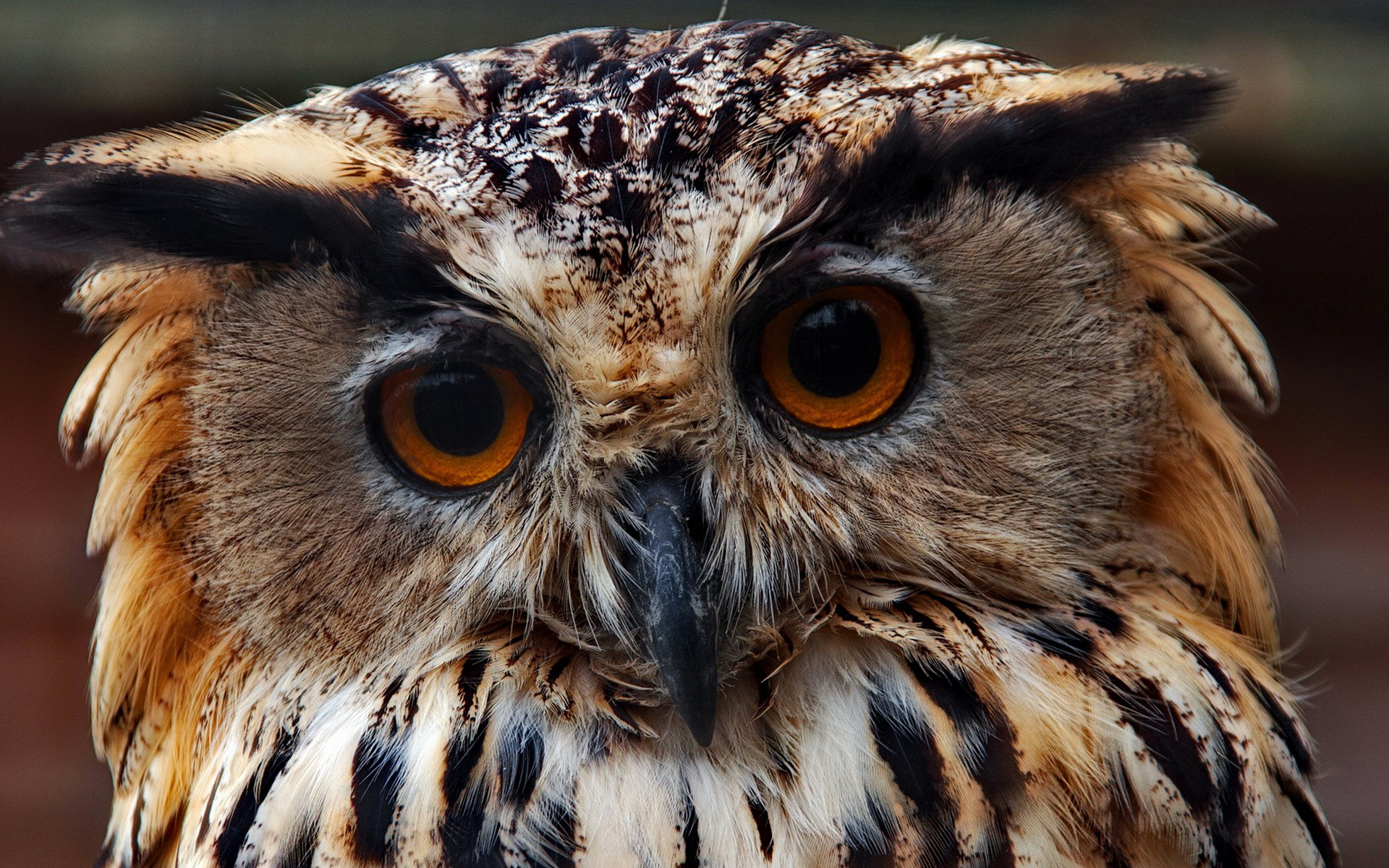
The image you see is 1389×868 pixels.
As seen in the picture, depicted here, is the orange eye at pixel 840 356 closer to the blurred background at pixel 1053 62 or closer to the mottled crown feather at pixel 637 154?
the mottled crown feather at pixel 637 154

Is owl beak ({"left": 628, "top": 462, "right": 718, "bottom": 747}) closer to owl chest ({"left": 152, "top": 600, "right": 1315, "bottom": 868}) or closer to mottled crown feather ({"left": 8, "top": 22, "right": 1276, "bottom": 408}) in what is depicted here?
owl chest ({"left": 152, "top": 600, "right": 1315, "bottom": 868})

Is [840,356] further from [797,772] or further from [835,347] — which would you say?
[797,772]

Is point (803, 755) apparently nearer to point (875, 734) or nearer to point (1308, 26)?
point (875, 734)

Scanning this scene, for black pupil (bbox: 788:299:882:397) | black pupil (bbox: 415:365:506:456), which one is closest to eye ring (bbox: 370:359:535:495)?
black pupil (bbox: 415:365:506:456)

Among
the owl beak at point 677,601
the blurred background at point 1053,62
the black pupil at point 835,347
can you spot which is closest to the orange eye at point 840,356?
the black pupil at point 835,347

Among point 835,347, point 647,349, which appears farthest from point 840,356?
point 647,349

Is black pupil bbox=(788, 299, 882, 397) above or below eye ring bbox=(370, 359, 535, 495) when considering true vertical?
above
